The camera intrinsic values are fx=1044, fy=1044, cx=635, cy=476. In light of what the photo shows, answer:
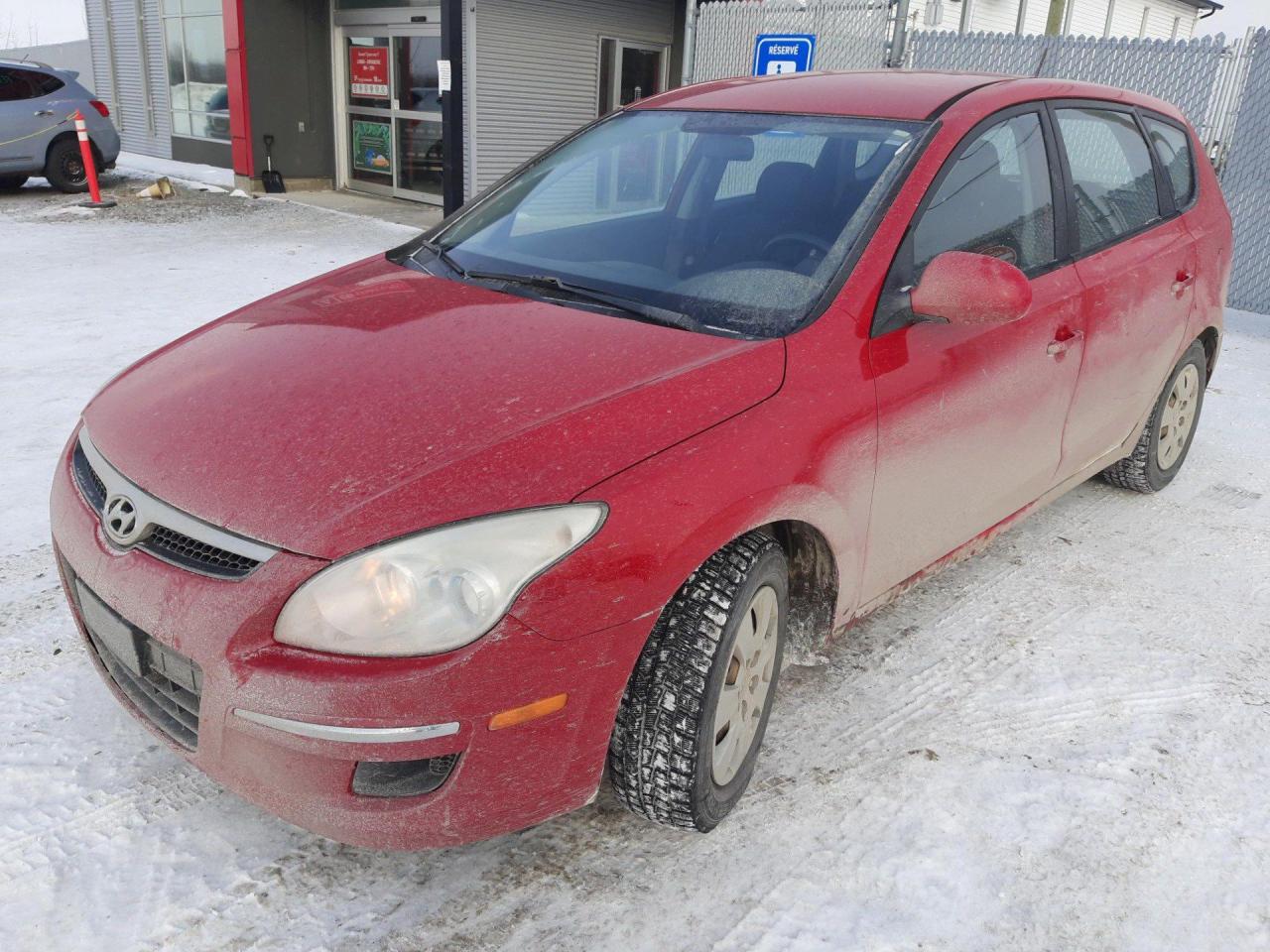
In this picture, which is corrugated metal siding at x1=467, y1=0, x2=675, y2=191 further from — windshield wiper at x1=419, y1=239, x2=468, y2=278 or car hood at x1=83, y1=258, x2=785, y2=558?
car hood at x1=83, y1=258, x2=785, y2=558

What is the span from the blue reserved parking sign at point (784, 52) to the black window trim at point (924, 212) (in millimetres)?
6474

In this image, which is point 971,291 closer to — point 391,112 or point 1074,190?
point 1074,190

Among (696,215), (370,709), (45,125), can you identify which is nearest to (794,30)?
(696,215)

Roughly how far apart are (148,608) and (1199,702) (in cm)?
279

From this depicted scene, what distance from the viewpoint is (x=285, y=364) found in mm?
2434

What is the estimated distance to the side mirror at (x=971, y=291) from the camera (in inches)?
98.3

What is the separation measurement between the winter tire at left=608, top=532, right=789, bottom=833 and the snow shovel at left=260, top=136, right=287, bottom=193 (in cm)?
1274

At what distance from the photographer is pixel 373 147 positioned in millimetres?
13766

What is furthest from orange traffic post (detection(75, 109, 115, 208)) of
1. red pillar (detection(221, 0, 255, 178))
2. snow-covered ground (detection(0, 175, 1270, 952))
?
snow-covered ground (detection(0, 175, 1270, 952))

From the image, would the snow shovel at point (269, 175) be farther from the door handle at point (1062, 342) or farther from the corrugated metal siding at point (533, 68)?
the door handle at point (1062, 342)

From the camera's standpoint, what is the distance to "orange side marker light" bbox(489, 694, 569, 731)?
1.89 meters

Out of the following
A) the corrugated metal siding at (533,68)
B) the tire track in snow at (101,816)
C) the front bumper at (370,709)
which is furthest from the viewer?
the corrugated metal siding at (533,68)

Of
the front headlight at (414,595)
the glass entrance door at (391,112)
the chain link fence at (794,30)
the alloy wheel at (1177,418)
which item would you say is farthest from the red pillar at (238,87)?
the front headlight at (414,595)

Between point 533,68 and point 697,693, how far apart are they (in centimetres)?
1138
